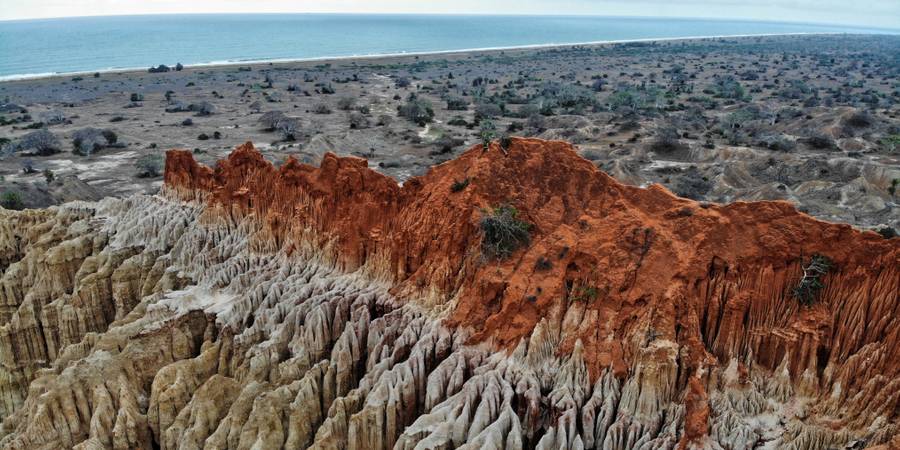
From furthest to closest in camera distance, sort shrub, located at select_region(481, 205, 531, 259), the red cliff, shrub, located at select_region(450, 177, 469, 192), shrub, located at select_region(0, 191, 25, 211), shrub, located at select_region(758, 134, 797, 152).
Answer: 1. shrub, located at select_region(758, 134, 797, 152)
2. shrub, located at select_region(0, 191, 25, 211)
3. shrub, located at select_region(450, 177, 469, 192)
4. shrub, located at select_region(481, 205, 531, 259)
5. the red cliff

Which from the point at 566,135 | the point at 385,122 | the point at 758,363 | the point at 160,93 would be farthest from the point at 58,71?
the point at 758,363

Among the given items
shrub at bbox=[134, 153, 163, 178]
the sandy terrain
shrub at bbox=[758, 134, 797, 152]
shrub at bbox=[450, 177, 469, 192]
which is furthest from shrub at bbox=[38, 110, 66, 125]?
shrub at bbox=[758, 134, 797, 152]

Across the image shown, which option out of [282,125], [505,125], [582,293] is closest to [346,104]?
[282,125]

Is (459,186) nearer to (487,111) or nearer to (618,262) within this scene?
(618,262)

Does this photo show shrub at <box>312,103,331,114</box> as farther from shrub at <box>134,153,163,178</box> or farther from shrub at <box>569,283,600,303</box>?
shrub at <box>569,283,600,303</box>

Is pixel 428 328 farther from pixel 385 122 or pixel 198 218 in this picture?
pixel 385 122
